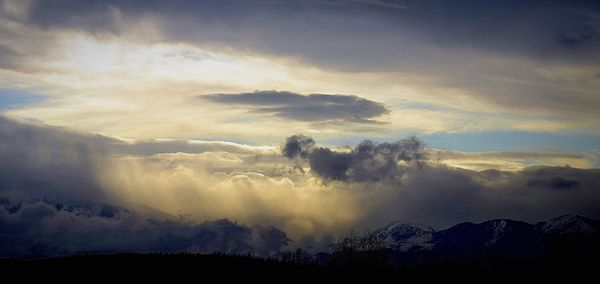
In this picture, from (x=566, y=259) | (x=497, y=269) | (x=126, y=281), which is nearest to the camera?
(x=126, y=281)

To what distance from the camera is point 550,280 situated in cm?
5866

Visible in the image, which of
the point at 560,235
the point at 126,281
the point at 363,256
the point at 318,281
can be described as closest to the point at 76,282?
the point at 126,281

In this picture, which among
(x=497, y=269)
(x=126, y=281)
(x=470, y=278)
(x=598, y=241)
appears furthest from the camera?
(x=598, y=241)

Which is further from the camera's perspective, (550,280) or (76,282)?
(550,280)

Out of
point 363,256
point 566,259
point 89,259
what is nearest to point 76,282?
point 89,259

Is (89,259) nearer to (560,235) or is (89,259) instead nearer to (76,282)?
(76,282)

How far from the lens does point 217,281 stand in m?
55.1

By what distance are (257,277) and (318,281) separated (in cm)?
579

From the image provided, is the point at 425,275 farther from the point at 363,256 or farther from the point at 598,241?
the point at 598,241

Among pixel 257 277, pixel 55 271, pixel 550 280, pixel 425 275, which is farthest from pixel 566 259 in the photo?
pixel 55 271

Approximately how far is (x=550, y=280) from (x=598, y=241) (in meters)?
38.4

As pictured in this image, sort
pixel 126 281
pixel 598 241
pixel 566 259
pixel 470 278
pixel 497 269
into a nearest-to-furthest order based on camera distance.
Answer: pixel 126 281, pixel 470 278, pixel 497 269, pixel 566 259, pixel 598 241

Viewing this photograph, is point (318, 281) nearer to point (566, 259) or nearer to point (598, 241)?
point (566, 259)

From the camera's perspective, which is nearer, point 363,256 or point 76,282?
point 76,282
